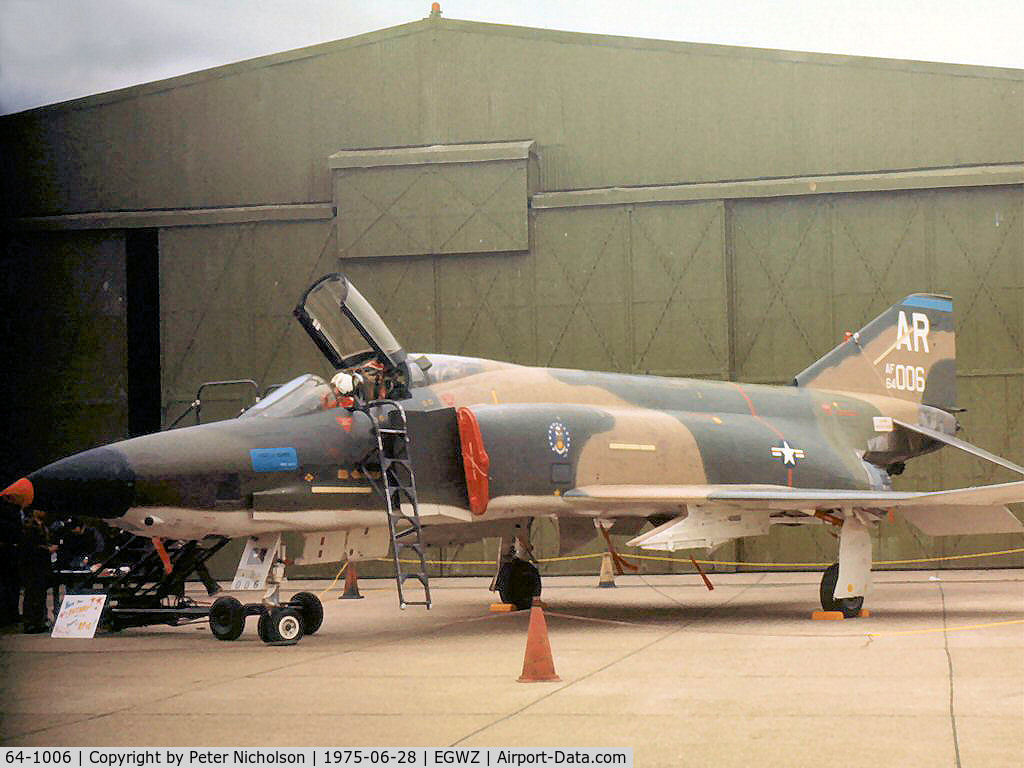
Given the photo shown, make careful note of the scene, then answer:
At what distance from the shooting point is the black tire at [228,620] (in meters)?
10.6

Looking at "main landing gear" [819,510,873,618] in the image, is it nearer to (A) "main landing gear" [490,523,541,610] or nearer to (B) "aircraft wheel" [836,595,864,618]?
(B) "aircraft wheel" [836,595,864,618]

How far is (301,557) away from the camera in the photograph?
10.3 meters

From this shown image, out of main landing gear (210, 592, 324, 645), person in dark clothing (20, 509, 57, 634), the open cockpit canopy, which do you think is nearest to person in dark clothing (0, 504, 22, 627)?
person in dark clothing (20, 509, 57, 634)

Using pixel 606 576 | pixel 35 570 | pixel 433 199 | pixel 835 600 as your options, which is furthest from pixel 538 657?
pixel 433 199

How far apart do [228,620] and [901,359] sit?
9.37m

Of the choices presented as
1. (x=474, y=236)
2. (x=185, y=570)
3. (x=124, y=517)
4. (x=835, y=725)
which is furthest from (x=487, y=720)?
(x=474, y=236)

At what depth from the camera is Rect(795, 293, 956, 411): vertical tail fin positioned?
15.2m

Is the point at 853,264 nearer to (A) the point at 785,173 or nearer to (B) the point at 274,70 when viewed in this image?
(A) the point at 785,173

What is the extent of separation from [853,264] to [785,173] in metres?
1.95

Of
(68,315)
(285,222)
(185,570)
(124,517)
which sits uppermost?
(285,222)

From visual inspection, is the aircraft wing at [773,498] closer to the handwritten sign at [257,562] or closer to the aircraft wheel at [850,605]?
the aircraft wheel at [850,605]

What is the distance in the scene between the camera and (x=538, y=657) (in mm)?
7457

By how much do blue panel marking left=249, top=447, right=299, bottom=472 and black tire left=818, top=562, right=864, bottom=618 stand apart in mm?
5394

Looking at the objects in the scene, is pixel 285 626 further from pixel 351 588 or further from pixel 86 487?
pixel 351 588
